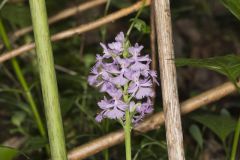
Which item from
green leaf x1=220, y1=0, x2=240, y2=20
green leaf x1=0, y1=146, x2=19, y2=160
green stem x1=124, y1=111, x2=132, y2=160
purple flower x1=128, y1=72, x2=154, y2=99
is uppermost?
green leaf x1=220, y1=0, x2=240, y2=20

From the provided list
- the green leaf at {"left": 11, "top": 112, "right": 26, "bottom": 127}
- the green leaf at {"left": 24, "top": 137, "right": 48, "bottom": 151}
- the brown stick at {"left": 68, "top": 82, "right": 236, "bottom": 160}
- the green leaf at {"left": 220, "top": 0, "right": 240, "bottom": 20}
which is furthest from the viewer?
the green leaf at {"left": 11, "top": 112, "right": 26, "bottom": 127}

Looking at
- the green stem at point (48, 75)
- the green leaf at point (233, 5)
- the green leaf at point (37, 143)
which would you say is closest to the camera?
the green stem at point (48, 75)

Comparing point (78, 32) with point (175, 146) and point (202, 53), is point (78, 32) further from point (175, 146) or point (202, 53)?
point (202, 53)

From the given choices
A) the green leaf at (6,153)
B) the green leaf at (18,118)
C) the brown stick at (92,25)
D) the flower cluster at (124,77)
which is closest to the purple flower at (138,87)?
the flower cluster at (124,77)

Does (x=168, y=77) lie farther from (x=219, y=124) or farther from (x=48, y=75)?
(x=219, y=124)

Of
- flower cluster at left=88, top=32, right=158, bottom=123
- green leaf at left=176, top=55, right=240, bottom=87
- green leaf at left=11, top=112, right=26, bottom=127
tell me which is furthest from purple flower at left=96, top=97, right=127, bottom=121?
green leaf at left=11, top=112, right=26, bottom=127

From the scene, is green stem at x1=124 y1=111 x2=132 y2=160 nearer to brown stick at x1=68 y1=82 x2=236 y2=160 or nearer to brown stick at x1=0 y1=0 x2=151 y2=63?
brown stick at x1=68 y1=82 x2=236 y2=160

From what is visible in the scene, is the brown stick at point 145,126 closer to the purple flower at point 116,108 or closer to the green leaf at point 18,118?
the purple flower at point 116,108
